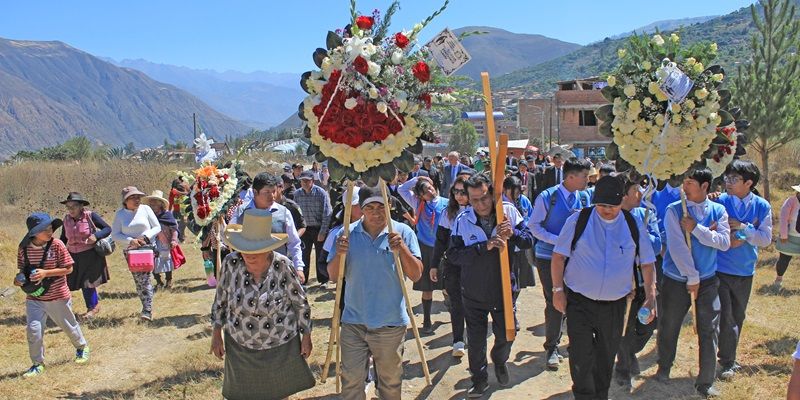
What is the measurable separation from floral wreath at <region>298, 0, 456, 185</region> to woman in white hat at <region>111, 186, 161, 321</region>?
544 centimetres

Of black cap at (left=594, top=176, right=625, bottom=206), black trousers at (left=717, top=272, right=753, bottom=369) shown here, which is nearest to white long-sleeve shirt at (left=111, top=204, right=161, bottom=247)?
black cap at (left=594, top=176, right=625, bottom=206)

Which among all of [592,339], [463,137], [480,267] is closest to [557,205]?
[480,267]

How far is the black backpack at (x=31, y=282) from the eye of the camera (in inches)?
248

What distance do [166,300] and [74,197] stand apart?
265 centimetres

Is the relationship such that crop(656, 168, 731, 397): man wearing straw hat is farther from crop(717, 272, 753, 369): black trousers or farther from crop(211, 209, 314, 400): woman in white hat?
crop(211, 209, 314, 400): woman in white hat

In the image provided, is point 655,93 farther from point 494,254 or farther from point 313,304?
point 313,304

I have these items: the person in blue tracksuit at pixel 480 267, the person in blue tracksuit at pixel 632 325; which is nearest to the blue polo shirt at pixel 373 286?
the person in blue tracksuit at pixel 480 267

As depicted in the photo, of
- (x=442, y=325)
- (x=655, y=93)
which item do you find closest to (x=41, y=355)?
(x=442, y=325)

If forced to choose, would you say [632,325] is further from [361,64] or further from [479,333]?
[361,64]

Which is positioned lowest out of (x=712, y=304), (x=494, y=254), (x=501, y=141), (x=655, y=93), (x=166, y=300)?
(x=166, y=300)

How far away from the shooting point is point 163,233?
395 inches

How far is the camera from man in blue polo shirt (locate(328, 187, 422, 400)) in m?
4.54

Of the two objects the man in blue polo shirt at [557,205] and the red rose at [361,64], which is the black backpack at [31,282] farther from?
the man in blue polo shirt at [557,205]

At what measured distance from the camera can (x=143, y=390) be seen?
6.18m
